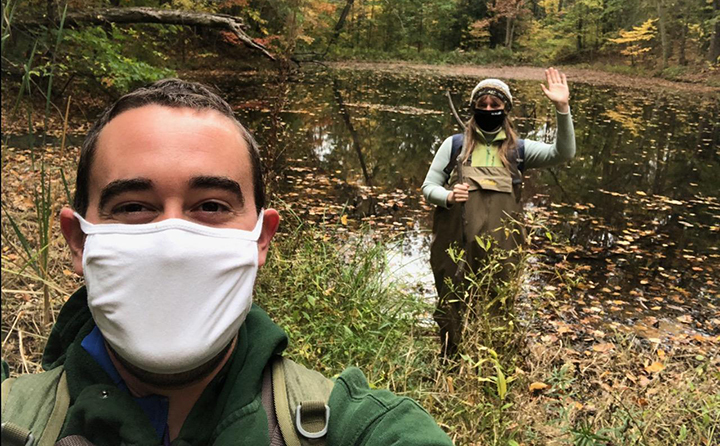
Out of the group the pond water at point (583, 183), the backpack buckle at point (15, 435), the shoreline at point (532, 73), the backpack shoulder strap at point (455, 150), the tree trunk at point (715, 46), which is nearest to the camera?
the backpack buckle at point (15, 435)

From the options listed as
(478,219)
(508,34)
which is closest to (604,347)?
(478,219)

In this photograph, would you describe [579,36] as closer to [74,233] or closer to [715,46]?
[715,46]

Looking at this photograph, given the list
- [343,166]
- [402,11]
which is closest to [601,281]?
[343,166]

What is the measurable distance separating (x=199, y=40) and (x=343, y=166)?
1942 centimetres

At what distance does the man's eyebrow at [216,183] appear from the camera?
1.23 meters

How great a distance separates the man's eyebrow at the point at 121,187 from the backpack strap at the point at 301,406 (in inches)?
20.6

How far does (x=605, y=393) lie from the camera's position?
147 inches

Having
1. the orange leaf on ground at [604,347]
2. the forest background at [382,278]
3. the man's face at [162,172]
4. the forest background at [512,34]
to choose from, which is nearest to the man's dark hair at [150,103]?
the man's face at [162,172]

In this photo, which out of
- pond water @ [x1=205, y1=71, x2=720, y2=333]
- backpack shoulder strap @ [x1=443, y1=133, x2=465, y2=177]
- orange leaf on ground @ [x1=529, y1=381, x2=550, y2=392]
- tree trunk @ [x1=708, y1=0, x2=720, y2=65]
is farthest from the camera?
tree trunk @ [x1=708, y1=0, x2=720, y2=65]

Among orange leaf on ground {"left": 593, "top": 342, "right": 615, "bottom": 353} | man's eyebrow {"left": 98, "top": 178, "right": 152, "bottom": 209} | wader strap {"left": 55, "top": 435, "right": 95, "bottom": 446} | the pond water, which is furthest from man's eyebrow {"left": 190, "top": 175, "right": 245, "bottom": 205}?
orange leaf on ground {"left": 593, "top": 342, "right": 615, "bottom": 353}

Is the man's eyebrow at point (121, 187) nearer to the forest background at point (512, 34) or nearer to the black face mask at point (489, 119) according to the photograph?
the black face mask at point (489, 119)

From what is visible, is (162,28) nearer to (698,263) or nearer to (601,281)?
(601,281)

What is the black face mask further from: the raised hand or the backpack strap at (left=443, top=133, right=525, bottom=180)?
the raised hand

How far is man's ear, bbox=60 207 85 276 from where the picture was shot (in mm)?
1290
